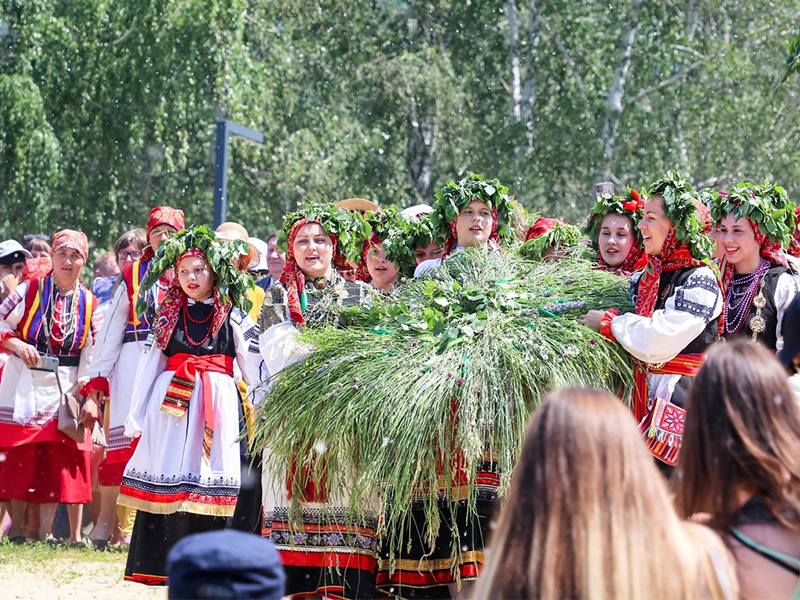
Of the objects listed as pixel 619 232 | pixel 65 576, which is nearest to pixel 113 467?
pixel 65 576

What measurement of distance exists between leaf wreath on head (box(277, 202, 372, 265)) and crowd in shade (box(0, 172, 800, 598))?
0.04ft

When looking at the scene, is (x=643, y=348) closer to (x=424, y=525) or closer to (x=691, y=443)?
(x=424, y=525)

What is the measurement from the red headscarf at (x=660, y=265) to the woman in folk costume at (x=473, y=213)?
888 millimetres

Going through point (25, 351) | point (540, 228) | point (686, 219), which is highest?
point (540, 228)

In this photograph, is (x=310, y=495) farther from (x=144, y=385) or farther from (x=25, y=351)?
(x=25, y=351)

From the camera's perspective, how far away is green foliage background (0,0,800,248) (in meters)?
15.1

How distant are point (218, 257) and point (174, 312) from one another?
1.33 feet

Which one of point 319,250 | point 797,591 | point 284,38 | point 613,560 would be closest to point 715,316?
point 319,250

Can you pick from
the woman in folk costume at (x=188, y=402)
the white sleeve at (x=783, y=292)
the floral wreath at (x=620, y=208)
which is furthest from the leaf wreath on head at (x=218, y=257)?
the white sleeve at (x=783, y=292)

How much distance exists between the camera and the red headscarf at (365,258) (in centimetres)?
591

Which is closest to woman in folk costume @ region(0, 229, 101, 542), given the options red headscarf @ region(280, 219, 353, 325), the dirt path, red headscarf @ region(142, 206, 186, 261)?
the dirt path

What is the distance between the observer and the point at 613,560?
6.00ft

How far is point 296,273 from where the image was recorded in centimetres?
518

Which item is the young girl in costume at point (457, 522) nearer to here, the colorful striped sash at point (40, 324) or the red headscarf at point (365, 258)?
the red headscarf at point (365, 258)
